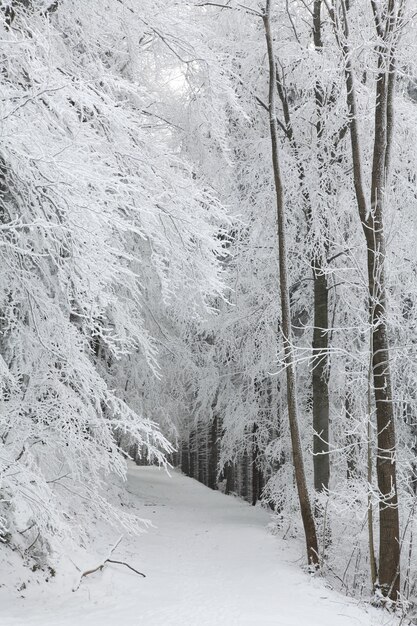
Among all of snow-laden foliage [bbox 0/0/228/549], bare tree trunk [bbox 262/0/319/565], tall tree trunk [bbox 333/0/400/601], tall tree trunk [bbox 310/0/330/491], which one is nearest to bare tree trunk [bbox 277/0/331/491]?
tall tree trunk [bbox 310/0/330/491]

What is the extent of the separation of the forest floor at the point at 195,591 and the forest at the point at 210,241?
0.22 meters

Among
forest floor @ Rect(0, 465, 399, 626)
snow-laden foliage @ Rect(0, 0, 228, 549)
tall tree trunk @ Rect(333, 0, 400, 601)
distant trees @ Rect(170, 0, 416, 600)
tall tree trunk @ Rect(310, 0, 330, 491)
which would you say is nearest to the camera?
snow-laden foliage @ Rect(0, 0, 228, 549)

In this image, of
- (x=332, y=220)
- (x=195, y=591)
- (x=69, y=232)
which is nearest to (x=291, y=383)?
(x=332, y=220)

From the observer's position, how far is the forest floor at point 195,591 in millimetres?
5809

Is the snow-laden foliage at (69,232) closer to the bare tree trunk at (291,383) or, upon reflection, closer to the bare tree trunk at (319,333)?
the bare tree trunk at (291,383)

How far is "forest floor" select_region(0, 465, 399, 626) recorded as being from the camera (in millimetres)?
5809

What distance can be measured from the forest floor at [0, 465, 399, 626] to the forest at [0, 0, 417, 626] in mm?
221

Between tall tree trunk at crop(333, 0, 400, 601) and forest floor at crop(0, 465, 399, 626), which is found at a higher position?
tall tree trunk at crop(333, 0, 400, 601)

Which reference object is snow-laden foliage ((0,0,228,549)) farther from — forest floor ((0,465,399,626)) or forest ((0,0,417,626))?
forest floor ((0,465,399,626))

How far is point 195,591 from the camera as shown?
711 centimetres

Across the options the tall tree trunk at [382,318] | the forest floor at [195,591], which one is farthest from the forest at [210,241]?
the forest floor at [195,591]

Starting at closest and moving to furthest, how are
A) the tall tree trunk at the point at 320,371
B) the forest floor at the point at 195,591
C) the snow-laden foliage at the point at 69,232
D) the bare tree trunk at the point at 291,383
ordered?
1. the snow-laden foliage at the point at 69,232
2. the forest floor at the point at 195,591
3. the bare tree trunk at the point at 291,383
4. the tall tree trunk at the point at 320,371

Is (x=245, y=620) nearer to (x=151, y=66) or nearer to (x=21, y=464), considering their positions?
(x=21, y=464)

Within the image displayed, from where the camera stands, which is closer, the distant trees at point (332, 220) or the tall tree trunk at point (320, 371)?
the distant trees at point (332, 220)
